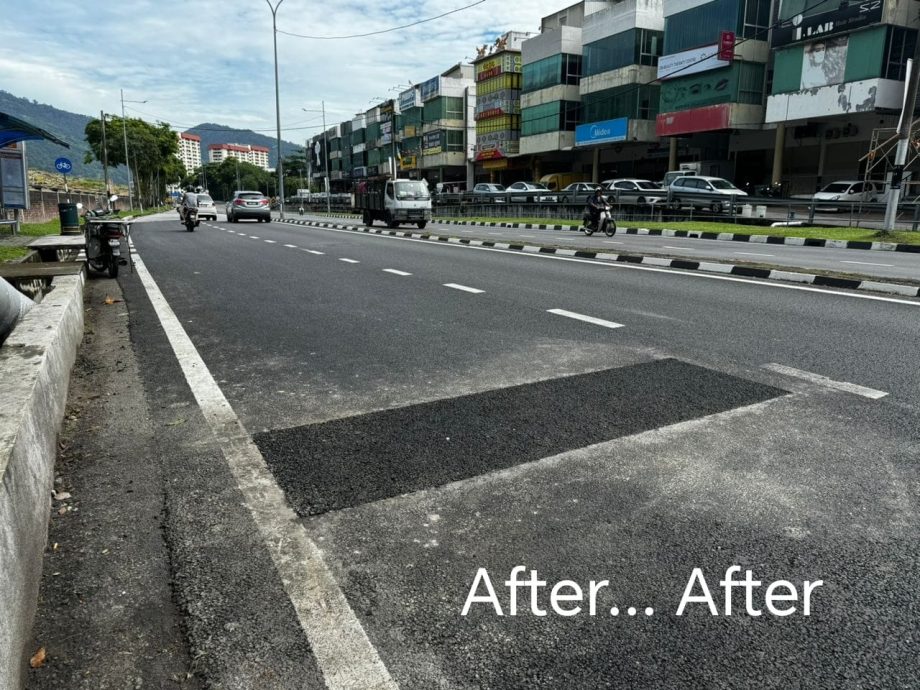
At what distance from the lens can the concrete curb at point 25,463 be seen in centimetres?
197

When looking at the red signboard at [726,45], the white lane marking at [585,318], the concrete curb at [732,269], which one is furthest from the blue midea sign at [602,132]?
the white lane marking at [585,318]

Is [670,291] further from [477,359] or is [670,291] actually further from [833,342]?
[477,359]

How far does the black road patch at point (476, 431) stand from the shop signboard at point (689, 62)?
1557 inches

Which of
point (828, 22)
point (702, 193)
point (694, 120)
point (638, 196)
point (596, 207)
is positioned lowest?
point (596, 207)

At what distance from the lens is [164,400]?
14.5 ft

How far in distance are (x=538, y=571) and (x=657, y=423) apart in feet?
5.47

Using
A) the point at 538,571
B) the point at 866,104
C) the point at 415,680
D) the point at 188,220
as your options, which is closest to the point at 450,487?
the point at 538,571

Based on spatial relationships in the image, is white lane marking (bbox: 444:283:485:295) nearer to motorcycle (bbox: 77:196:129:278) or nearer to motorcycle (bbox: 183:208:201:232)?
motorcycle (bbox: 77:196:129:278)

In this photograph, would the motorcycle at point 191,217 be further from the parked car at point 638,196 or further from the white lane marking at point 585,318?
the white lane marking at point 585,318

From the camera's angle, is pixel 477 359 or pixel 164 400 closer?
pixel 164 400

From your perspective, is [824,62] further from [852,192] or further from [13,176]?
→ [13,176]

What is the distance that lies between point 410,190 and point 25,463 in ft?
84.7

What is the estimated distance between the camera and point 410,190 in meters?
27.5

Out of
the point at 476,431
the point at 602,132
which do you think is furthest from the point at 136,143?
the point at 476,431
